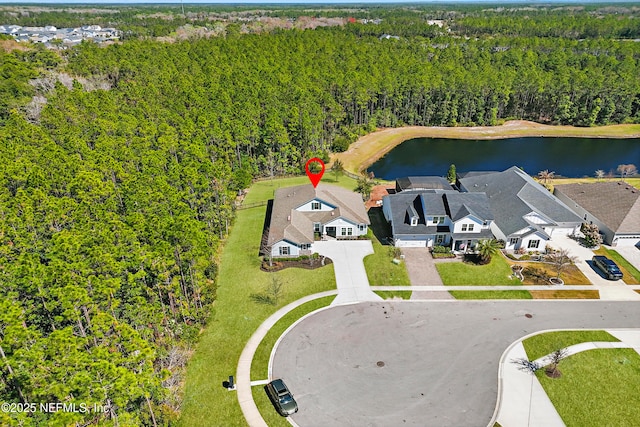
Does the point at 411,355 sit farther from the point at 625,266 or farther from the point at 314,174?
the point at 314,174

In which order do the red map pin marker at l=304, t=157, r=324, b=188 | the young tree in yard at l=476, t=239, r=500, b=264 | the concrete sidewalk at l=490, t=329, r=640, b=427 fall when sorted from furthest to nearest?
the red map pin marker at l=304, t=157, r=324, b=188 → the young tree in yard at l=476, t=239, r=500, b=264 → the concrete sidewalk at l=490, t=329, r=640, b=427

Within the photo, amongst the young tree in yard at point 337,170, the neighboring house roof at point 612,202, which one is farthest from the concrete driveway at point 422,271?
the young tree in yard at point 337,170

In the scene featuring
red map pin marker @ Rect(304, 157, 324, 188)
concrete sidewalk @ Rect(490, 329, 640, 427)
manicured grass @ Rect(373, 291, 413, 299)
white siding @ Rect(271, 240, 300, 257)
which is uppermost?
red map pin marker @ Rect(304, 157, 324, 188)

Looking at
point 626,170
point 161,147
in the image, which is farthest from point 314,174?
point 626,170

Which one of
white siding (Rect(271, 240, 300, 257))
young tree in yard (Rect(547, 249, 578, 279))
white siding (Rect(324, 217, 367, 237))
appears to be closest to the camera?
young tree in yard (Rect(547, 249, 578, 279))

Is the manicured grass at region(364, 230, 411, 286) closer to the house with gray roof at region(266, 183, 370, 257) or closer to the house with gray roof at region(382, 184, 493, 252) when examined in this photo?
the house with gray roof at region(382, 184, 493, 252)

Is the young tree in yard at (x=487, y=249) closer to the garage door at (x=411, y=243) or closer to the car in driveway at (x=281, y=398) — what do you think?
the garage door at (x=411, y=243)

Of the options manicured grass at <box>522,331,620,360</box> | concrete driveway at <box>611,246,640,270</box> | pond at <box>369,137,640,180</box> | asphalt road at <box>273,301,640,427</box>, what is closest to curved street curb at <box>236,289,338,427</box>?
asphalt road at <box>273,301,640,427</box>
